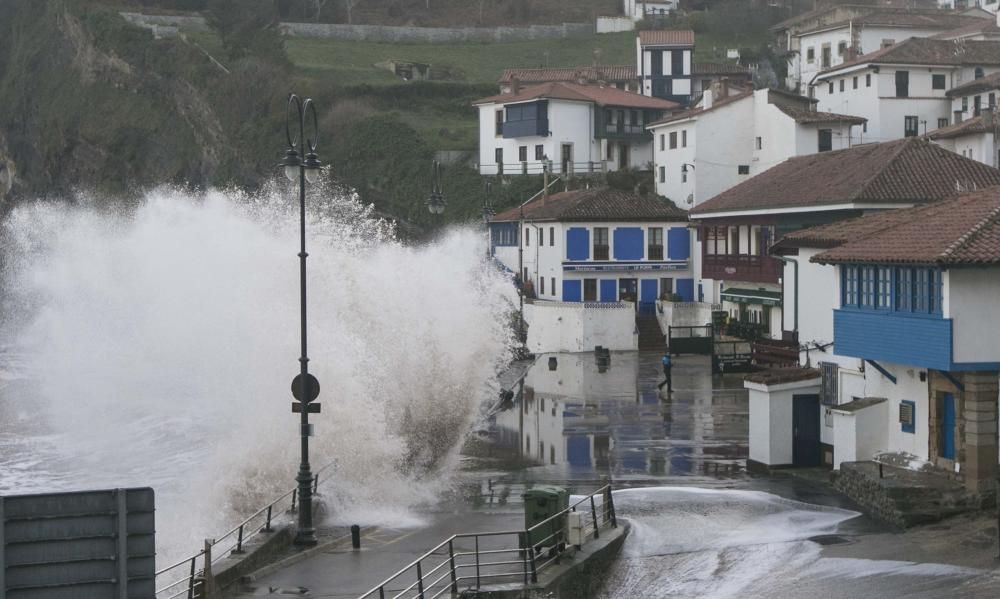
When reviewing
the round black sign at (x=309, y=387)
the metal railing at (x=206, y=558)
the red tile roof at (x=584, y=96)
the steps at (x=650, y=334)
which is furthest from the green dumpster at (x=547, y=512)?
the red tile roof at (x=584, y=96)

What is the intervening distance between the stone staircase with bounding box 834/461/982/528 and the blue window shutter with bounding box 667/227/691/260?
3689cm

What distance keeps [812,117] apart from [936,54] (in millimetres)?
15472

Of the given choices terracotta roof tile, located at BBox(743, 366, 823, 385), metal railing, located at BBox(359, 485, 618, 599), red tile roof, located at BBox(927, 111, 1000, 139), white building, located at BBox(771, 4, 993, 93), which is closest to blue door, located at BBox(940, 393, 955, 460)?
terracotta roof tile, located at BBox(743, 366, 823, 385)

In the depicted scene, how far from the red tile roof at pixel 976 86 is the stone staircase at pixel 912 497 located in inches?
1879

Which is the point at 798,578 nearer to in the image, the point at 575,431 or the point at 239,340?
the point at 575,431

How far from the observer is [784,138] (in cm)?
6097

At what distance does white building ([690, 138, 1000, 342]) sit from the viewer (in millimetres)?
40125

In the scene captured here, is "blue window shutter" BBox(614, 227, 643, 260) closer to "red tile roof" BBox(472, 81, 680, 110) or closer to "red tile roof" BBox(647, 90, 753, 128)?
"red tile roof" BBox(647, 90, 753, 128)

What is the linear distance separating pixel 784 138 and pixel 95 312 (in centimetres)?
3136

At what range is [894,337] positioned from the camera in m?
24.6

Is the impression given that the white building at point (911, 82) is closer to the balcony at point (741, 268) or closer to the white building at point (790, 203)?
the white building at point (790, 203)

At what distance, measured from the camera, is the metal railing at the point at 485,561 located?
17281mm

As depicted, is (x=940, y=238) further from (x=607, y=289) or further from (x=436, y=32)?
(x=436, y=32)

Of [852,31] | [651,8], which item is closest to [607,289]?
[852,31]
